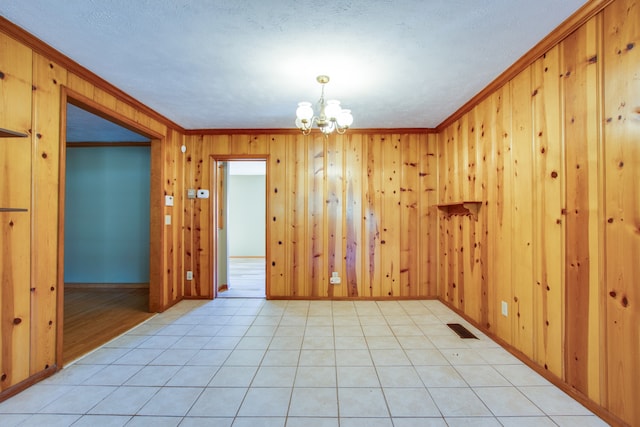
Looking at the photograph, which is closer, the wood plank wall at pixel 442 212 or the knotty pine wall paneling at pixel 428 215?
the wood plank wall at pixel 442 212

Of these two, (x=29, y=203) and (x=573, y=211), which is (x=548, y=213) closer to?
(x=573, y=211)

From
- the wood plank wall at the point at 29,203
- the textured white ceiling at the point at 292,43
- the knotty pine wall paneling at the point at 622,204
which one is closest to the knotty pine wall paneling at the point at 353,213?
the textured white ceiling at the point at 292,43

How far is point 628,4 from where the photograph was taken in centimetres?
144

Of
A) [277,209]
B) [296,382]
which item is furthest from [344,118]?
[296,382]

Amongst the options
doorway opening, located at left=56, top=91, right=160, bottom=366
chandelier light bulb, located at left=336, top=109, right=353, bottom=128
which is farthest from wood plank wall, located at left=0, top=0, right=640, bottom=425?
chandelier light bulb, located at left=336, top=109, right=353, bottom=128

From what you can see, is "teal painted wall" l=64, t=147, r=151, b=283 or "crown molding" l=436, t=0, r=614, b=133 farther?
"teal painted wall" l=64, t=147, r=151, b=283

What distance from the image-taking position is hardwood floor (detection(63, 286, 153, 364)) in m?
2.58

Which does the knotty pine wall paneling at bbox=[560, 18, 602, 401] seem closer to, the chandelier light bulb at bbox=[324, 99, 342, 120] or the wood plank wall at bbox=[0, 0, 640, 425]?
the wood plank wall at bbox=[0, 0, 640, 425]

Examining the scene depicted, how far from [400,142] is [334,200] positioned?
4.19 ft

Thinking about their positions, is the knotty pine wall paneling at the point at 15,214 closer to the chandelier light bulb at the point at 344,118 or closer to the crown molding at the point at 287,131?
the crown molding at the point at 287,131

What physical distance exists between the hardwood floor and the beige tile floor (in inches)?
8.1

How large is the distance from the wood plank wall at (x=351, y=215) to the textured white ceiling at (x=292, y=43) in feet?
3.37

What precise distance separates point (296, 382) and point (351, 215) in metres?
2.35

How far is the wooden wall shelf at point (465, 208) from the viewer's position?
2.87 metres
